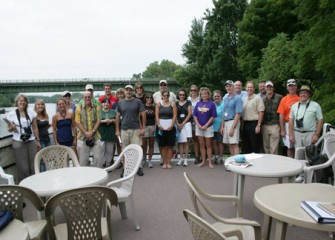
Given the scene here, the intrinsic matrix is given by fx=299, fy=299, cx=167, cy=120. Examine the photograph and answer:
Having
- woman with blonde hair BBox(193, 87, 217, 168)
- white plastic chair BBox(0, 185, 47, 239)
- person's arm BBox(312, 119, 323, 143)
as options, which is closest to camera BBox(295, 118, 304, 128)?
person's arm BBox(312, 119, 323, 143)

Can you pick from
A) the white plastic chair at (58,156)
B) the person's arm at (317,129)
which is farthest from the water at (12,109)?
the person's arm at (317,129)

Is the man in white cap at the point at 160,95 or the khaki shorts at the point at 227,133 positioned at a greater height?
the man in white cap at the point at 160,95

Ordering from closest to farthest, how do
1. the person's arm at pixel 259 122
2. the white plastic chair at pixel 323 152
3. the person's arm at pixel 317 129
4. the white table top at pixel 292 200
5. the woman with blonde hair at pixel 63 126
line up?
the white table top at pixel 292 200, the white plastic chair at pixel 323 152, the person's arm at pixel 317 129, the woman with blonde hair at pixel 63 126, the person's arm at pixel 259 122

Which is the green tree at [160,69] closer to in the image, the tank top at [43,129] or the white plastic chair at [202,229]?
the tank top at [43,129]

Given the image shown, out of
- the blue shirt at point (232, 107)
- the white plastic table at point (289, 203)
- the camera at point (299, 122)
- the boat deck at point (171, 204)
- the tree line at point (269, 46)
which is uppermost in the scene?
the tree line at point (269, 46)

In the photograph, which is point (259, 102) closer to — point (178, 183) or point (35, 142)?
point (178, 183)

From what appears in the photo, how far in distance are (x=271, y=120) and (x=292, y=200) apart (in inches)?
129

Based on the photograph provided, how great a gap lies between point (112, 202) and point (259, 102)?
3665mm

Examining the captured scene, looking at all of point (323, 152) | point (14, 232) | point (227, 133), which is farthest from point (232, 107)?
point (14, 232)

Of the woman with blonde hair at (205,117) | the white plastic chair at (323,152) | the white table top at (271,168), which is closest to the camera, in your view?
the white table top at (271,168)

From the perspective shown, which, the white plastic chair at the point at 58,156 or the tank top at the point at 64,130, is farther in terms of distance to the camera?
the tank top at the point at 64,130

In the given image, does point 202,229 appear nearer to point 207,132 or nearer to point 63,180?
point 63,180

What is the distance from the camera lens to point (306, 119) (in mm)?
4496

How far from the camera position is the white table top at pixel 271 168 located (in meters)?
3.06
